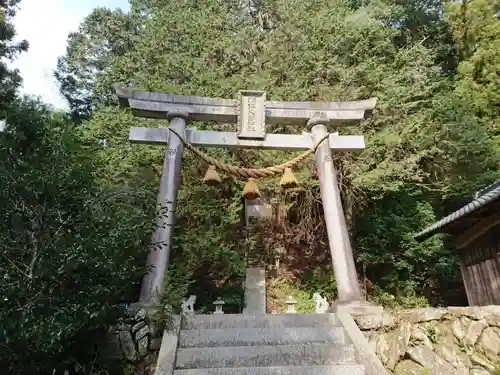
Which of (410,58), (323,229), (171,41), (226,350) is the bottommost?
(226,350)

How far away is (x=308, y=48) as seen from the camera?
1281cm

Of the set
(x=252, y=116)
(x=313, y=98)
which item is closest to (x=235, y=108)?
(x=252, y=116)

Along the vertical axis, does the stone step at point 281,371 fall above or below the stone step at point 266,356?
below

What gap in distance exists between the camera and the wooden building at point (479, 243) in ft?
23.7

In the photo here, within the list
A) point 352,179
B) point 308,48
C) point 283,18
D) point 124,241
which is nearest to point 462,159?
point 352,179

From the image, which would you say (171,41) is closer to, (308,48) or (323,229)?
(308,48)

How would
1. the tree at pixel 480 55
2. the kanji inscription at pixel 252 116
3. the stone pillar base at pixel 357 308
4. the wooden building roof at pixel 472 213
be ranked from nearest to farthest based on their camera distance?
the stone pillar base at pixel 357 308 < the wooden building roof at pixel 472 213 < the kanji inscription at pixel 252 116 < the tree at pixel 480 55

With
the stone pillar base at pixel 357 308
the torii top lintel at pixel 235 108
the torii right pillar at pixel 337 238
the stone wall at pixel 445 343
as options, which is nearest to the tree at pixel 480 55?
the torii top lintel at pixel 235 108

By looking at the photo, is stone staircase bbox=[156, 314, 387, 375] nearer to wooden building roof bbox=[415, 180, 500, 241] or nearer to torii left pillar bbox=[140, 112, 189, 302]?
torii left pillar bbox=[140, 112, 189, 302]

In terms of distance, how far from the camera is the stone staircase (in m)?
4.26

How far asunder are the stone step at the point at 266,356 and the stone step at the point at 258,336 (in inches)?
6.6

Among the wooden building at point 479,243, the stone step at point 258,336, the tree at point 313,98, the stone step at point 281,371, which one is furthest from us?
the tree at point 313,98

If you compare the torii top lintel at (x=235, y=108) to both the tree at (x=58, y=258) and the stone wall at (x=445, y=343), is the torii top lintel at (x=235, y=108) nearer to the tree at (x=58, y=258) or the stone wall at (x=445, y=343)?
the tree at (x=58, y=258)

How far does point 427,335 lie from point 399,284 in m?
6.89
